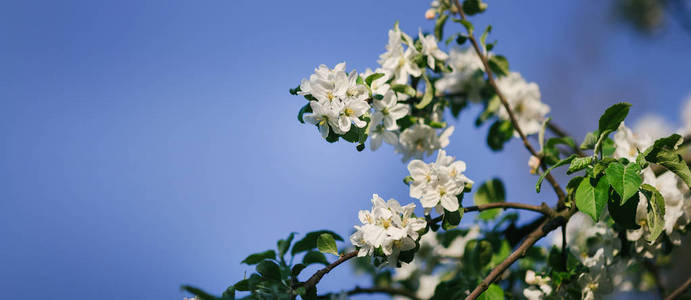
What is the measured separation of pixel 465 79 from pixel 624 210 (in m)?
1.10

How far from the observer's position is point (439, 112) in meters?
1.78

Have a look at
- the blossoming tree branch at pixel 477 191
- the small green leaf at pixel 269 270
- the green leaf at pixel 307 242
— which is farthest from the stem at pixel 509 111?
the small green leaf at pixel 269 270

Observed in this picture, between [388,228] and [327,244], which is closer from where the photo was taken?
[388,228]

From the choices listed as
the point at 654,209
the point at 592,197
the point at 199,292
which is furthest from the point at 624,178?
the point at 199,292

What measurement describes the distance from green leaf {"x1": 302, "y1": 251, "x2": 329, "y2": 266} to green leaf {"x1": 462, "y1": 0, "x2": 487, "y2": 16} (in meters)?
1.08

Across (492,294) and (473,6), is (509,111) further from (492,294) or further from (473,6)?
(492,294)

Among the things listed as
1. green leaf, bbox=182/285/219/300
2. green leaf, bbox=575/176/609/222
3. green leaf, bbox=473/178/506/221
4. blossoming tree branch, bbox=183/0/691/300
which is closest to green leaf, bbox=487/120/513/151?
blossoming tree branch, bbox=183/0/691/300

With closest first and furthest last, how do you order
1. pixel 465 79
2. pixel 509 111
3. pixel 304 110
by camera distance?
1. pixel 304 110
2. pixel 509 111
3. pixel 465 79

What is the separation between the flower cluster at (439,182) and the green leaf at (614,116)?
14.4 inches

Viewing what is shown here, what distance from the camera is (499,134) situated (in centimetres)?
211

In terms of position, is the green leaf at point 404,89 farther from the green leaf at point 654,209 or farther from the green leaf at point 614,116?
the green leaf at point 654,209

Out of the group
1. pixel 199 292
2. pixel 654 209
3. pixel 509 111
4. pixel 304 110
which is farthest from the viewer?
pixel 509 111

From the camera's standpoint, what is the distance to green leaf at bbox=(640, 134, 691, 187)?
111 cm

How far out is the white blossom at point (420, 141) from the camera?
1592mm
